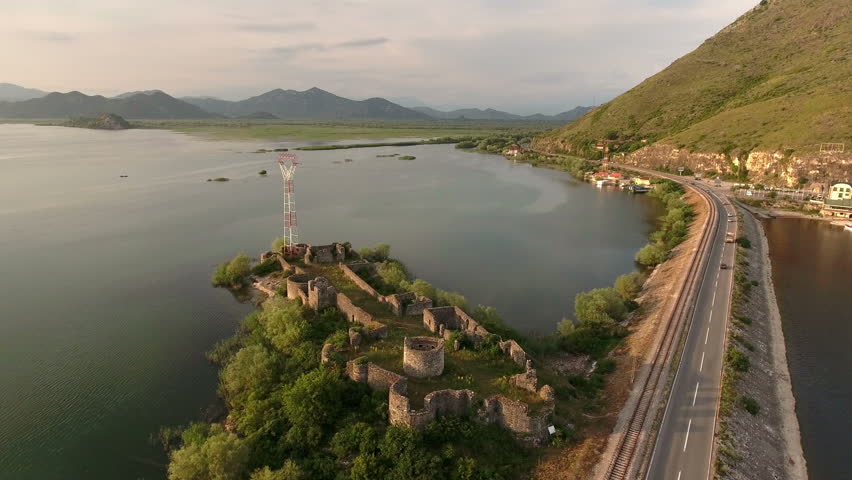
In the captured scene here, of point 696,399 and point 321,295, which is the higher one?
point 321,295

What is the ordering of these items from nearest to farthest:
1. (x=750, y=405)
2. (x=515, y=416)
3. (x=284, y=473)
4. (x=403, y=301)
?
1. (x=284, y=473)
2. (x=515, y=416)
3. (x=750, y=405)
4. (x=403, y=301)

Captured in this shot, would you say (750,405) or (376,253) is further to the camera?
(376,253)

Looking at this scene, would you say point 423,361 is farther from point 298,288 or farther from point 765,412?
point 765,412

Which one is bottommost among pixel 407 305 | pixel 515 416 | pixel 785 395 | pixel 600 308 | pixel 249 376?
pixel 785 395

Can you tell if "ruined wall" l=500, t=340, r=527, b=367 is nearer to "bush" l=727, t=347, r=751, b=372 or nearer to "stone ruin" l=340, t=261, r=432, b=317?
"stone ruin" l=340, t=261, r=432, b=317

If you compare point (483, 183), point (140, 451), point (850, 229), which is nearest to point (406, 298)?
point (140, 451)

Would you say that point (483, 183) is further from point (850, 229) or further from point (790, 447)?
Result: point (790, 447)

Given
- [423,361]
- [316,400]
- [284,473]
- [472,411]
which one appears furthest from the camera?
[423,361]

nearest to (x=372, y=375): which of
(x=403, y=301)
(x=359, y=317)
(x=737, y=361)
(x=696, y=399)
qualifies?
(x=359, y=317)
